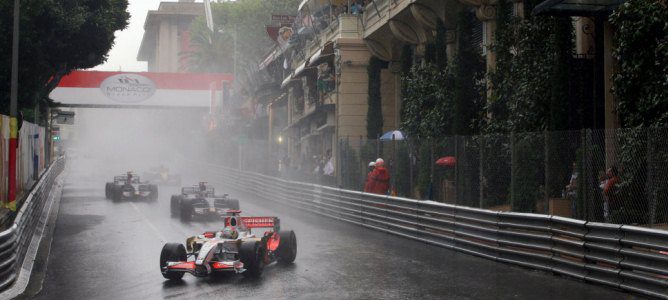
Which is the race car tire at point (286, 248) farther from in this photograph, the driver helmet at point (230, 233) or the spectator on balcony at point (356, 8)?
the spectator on balcony at point (356, 8)

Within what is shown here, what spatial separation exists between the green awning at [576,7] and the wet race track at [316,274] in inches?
215

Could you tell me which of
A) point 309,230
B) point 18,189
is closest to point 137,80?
point 18,189

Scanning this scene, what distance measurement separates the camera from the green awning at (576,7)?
18406 millimetres

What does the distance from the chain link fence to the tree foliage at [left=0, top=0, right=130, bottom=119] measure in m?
12.7

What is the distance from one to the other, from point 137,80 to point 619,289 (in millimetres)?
Answer: 55116

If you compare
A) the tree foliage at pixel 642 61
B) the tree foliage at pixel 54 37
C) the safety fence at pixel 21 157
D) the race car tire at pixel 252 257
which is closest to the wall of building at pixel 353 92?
the tree foliage at pixel 54 37

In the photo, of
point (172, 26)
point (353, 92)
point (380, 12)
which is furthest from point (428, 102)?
point (172, 26)

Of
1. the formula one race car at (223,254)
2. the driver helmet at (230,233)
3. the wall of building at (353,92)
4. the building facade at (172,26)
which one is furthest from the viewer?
the building facade at (172,26)

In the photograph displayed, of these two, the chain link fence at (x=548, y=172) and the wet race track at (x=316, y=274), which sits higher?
the chain link fence at (x=548, y=172)

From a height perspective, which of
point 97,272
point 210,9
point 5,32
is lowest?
point 97,272

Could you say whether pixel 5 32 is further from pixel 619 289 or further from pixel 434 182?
pixel 619 289

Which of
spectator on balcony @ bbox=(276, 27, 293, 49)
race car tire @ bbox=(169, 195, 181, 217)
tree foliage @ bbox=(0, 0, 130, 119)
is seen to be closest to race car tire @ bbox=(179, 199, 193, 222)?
race car tire @ bbox=(169, 195, 181, 217)

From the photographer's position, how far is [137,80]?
63.5m

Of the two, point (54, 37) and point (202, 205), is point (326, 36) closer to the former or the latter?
point (54, 37)
